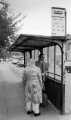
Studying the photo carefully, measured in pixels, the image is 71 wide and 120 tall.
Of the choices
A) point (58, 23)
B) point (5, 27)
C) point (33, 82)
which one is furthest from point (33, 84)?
point (5, 27)

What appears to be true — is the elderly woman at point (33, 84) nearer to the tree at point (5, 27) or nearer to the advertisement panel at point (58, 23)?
the advertisement panel at point (58, 23)

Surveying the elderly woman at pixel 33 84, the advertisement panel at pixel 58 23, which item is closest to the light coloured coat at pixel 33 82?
the elderly woman at pixel 33 84

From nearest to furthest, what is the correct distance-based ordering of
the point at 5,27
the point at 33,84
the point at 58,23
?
the point at 58,23
the point at 33,84
the point at 5,27

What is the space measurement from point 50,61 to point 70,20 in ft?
5.60

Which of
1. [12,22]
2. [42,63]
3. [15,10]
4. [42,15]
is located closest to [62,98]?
[42,63]

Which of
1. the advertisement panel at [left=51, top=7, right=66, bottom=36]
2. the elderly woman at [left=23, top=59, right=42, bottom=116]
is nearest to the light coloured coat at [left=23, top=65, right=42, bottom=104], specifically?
the elderly woman at [left=23, top=59, right=42, bottom=116]

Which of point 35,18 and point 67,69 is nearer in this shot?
point 67,69

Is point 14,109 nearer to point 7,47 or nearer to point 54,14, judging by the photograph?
point 54,14

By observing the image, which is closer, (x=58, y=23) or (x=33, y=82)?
(x=58, y=23)

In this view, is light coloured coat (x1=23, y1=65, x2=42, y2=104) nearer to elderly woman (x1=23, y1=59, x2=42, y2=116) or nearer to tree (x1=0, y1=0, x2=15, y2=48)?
elderly woman (x1=23, y1=59, x2=42, y2=116)

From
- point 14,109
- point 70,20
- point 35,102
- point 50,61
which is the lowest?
point 14,109

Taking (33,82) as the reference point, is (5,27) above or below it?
above

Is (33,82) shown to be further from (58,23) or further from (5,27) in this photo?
(5,27)

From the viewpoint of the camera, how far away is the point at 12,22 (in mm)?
9133
